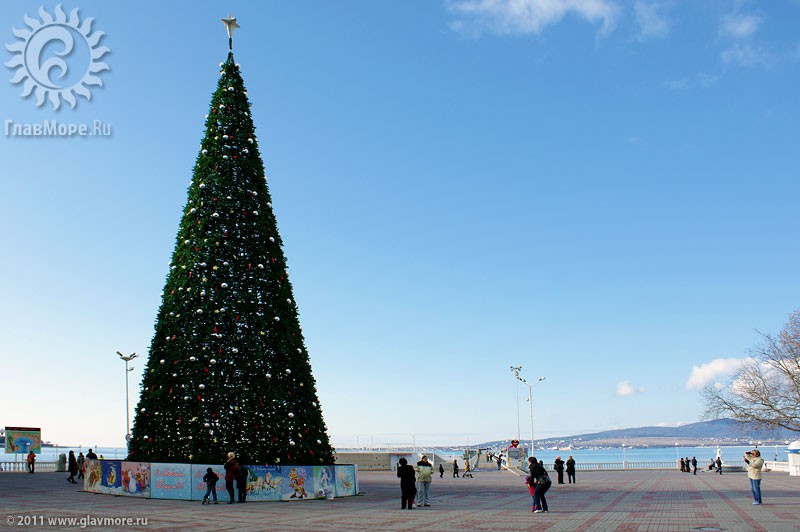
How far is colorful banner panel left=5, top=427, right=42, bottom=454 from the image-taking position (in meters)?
44.8

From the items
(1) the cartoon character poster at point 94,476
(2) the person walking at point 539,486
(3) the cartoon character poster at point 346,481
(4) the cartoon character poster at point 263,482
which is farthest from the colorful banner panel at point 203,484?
(2) the person walking at point 539,486

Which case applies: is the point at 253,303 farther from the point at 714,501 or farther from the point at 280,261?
the point at 714,501

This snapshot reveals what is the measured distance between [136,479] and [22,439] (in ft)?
103

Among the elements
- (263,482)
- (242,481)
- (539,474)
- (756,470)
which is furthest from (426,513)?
(756,470)

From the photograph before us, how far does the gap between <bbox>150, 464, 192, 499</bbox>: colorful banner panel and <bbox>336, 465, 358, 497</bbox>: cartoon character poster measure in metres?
5.00

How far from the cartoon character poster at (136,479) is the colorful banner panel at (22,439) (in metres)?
29.4

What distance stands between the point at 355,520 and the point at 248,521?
2.41 m

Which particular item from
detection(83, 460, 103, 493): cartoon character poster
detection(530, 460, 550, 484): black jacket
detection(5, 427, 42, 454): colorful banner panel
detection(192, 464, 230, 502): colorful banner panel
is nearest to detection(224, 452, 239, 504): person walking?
detection(192, 464, 230, 502): colorful banner panel

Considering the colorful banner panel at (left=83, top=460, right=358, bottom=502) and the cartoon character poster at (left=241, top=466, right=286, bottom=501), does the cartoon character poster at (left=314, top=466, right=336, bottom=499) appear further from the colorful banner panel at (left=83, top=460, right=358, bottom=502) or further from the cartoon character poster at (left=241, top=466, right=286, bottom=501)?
the cartoon character poster at (left=241, top=466, right=286, bottom=501)

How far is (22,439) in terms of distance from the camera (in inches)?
1796

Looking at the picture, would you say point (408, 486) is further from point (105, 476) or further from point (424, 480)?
point (105, 476)

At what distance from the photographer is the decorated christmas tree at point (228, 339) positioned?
20.2 metres

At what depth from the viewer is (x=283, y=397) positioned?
822 inches

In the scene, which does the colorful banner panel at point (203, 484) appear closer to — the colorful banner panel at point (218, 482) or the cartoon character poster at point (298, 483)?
the colorful banner panel at point (218, 482)
